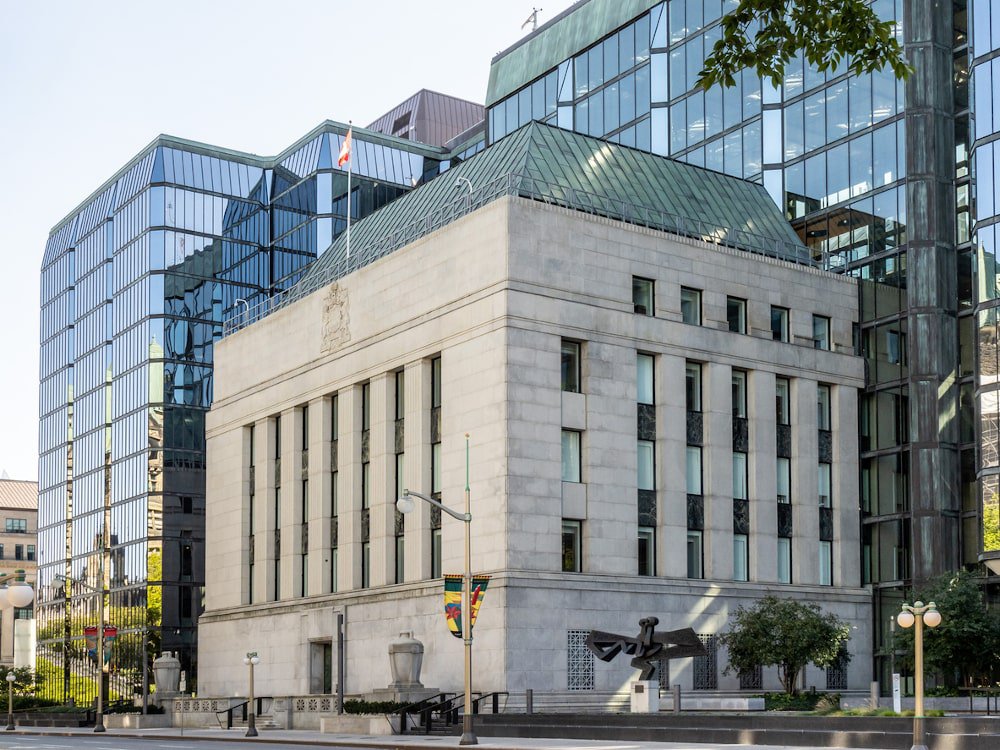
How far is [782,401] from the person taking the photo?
218 ft

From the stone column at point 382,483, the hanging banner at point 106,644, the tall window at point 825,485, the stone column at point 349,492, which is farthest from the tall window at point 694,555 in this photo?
the hanging banner at point 106,644

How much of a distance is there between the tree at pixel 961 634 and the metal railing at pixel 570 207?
1766 centimetres

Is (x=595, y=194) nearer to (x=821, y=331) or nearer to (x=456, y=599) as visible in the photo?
(x=821, y=331)

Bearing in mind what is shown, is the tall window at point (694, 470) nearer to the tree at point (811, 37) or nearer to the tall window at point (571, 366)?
the tall window at point (571, 366)

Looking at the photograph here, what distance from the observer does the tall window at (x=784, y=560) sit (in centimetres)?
6469

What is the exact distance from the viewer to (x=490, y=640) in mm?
56188

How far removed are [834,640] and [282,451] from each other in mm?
28920

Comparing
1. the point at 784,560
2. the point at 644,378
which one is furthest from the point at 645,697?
the point at 784,560

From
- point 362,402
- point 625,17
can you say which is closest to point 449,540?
point 362,402

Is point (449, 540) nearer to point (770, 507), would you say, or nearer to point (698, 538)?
point (698, 538)

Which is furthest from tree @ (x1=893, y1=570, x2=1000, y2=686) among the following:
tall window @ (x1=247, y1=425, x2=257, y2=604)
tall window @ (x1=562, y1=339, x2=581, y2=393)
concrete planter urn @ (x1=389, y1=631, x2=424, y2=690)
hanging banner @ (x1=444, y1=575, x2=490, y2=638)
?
tall window @ (x1=247, y1=425, x2=257, y2=604)

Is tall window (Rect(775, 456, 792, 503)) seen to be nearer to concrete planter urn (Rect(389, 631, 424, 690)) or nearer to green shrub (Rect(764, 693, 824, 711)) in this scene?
green shrub (Rect(764, 693, 824, 711))

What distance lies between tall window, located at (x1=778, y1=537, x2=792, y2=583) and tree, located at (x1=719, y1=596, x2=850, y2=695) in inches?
201

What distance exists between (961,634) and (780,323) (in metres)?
16.8
